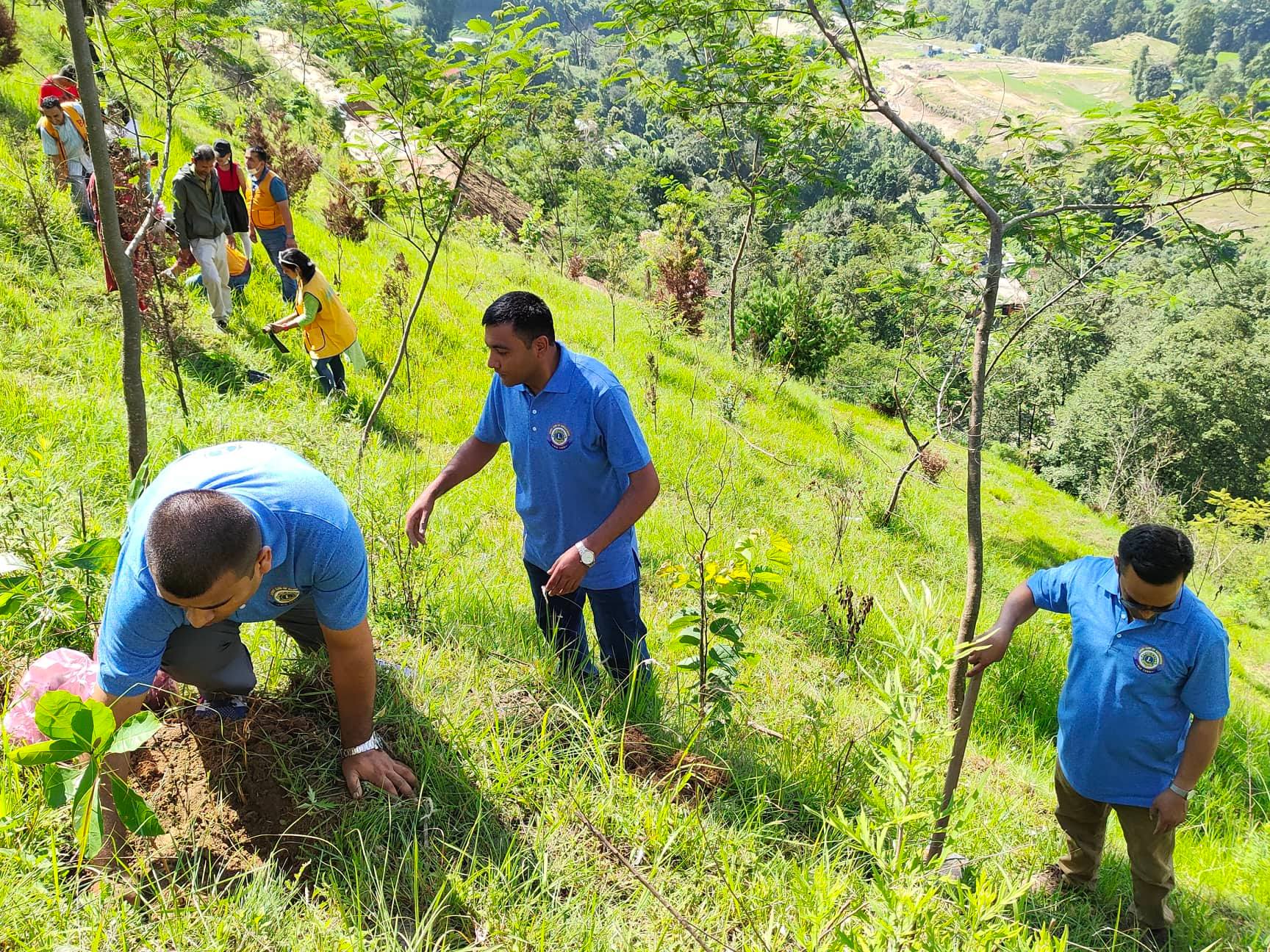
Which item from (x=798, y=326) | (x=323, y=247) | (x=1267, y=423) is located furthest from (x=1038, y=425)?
(x=323, y=247)

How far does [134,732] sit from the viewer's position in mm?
1310

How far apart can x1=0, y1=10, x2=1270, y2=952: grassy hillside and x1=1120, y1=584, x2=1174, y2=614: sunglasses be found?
0.71 metres

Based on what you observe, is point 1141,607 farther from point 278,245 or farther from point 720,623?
point 278,245

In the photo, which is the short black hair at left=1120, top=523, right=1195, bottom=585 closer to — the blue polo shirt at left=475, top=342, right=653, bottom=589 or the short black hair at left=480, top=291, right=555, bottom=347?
the blue polo shirt at left=475, top=342, right=653, bottom=589

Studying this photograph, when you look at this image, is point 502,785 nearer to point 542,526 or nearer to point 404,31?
point 542,526

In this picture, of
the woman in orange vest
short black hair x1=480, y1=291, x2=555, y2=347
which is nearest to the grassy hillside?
the woman in orange vest

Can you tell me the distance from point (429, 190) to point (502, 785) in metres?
4.02

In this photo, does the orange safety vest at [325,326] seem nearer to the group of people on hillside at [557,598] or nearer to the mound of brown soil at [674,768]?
the group of people on hillside at [557,598]

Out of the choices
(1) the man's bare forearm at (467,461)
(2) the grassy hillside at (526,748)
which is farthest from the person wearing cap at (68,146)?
(1) the man's bare forearm at (467,461)

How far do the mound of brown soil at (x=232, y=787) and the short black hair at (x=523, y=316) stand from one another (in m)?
1.55

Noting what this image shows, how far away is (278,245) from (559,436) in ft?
A: 19.0

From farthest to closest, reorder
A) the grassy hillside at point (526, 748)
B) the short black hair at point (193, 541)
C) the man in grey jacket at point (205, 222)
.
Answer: the man in grey jacket at point (205, 222)
the grassy hillside at point (526, 748)
the short black hair at point (193, 541)

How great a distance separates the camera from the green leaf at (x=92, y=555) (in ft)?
7.43

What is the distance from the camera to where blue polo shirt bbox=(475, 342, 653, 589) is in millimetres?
2840
